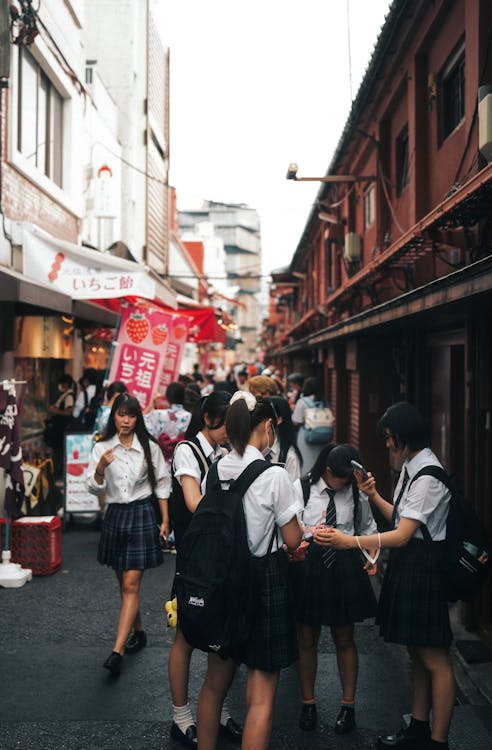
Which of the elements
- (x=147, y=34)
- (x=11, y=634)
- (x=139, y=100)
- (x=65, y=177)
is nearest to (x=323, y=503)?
(x=11, y=634)

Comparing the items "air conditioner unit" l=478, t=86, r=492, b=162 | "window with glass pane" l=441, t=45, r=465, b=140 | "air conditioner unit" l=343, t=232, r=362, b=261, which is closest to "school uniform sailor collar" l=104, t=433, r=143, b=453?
"air conditioner unit" l=478, t=86, r=492, b=162

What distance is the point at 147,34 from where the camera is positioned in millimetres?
25734

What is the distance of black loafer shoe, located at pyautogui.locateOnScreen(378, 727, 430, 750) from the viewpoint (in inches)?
173

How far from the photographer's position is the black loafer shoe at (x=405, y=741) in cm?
440

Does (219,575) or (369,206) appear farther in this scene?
(369,206)

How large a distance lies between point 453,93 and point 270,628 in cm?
702

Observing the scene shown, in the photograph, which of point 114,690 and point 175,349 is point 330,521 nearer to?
point 114,690

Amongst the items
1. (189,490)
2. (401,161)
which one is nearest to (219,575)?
(189,490)

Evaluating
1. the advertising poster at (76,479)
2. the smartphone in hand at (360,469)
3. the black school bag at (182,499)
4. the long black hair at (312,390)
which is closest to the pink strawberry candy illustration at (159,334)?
the advertising poster at (76,479)

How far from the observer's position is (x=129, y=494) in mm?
5918

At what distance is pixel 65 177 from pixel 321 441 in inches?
296

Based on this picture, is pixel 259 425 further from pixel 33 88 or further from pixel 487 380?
pixel 33 88

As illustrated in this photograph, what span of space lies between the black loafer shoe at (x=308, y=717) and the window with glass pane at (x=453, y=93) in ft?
20.3

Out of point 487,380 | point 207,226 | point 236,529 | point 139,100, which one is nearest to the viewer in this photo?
point 236,529
